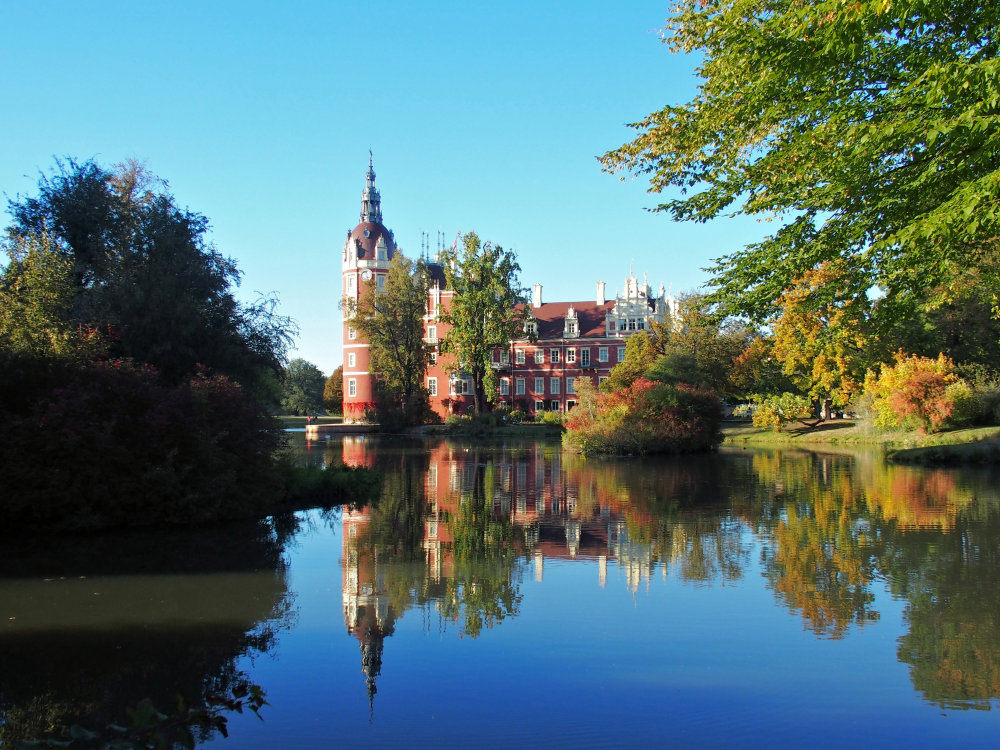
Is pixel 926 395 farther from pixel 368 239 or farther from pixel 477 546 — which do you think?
pixel 368 239

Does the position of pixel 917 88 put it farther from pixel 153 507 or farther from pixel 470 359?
pixel 470 359

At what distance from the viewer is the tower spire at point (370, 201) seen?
3115 inches

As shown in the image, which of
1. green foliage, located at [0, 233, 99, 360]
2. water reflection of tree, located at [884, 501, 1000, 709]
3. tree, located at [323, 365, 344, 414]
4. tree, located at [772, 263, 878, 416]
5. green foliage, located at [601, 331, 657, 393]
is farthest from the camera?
tree, located at [323, 365, 344, 414]

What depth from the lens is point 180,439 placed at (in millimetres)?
13812

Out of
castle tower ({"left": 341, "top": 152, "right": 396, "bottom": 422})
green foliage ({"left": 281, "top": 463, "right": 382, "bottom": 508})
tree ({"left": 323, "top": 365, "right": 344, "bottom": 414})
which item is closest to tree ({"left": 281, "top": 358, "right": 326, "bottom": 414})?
tree ({"left": 323, "top": 365, "right": 344, "bottom": 414})

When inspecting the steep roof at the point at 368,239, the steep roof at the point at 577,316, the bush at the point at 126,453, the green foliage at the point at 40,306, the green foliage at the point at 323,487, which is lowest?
the green foliage at the point at 323,487

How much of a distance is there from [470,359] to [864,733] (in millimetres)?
54313

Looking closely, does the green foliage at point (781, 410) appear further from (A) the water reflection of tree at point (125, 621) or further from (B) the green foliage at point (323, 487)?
(A) the water reflection of tree at point (125, 621)

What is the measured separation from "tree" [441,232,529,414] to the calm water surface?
43.7 metres

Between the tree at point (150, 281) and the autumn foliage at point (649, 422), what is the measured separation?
17337 millimetres

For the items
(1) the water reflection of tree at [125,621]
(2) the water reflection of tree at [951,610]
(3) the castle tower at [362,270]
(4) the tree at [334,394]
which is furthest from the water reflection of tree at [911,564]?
(4) the tree at [334,394]

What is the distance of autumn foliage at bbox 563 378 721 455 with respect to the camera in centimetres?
3400

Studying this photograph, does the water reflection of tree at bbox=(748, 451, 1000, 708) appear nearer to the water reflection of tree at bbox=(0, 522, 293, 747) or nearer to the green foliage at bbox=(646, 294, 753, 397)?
the water reflection of tree at bbox=(0, 522, 293, 747)

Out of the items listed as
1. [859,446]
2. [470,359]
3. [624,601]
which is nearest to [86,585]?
[624,601]
